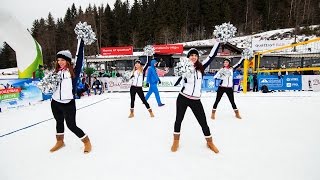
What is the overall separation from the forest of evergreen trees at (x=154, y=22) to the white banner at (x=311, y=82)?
36953mm

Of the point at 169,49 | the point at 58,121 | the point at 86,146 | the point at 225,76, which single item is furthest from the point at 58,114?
the point at 169,49

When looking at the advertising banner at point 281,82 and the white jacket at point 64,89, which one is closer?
the white jacket at point 64,89

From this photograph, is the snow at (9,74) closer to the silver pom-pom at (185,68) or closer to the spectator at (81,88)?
the spectator at (81,88)

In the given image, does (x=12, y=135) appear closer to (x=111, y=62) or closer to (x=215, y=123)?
(x=215, y=123)

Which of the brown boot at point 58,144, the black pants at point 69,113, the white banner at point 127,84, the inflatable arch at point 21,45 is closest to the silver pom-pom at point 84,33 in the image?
the black pants at point 69,113

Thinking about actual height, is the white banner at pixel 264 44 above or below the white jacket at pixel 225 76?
above

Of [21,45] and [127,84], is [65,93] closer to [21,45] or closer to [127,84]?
[21,45]

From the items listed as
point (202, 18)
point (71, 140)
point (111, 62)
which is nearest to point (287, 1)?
point (202, 18)

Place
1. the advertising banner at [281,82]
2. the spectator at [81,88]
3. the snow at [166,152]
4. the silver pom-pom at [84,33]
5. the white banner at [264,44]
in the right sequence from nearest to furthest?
the snow at [166,152], the silver pom-pom at [84,33], the spectator at [81,88], the advertising banner at [281,82], the white banner at [264,44]

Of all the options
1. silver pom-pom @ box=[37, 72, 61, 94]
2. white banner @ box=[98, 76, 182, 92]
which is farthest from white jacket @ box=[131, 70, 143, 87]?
white banner @ box=[98, 76, 182, 92]

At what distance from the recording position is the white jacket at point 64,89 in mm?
3885

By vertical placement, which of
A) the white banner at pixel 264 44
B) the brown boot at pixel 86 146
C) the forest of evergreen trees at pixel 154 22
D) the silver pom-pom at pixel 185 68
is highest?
the forest of evergreen trees at pixel 154 22

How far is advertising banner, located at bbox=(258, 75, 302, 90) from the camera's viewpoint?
15.9 metres

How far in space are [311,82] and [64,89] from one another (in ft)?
54.1
